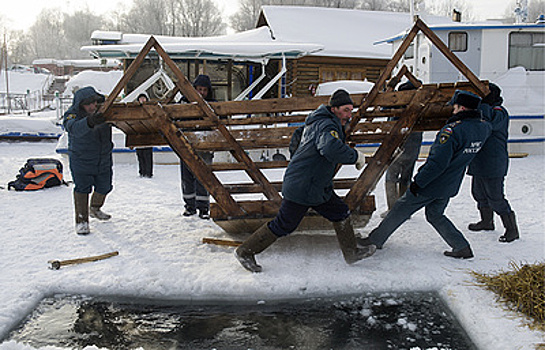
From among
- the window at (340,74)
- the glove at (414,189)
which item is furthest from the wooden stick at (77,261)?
the window at (340,74)

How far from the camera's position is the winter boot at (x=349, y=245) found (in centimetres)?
454

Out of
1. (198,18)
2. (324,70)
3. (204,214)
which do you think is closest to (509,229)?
(204,214)

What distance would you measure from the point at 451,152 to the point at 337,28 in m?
18.3

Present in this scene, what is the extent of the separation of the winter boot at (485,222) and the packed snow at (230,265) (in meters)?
0.11

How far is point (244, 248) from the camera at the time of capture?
448 centimetres

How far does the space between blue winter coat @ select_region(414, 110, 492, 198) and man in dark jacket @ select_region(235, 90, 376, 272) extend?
0.83 metres

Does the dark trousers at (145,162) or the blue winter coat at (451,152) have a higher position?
the blue winter coat at (451,152)

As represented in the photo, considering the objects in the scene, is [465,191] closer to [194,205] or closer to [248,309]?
[194,205]

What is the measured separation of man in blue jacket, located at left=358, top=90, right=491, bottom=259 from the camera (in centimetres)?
445

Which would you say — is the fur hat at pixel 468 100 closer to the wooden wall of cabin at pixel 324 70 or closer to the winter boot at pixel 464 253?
the winter boot at pixel 464 253

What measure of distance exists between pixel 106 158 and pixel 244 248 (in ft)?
8.69

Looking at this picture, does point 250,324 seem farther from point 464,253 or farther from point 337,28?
point 337,28

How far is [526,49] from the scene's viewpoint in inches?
500

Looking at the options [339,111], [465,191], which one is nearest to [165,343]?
[339,111]
